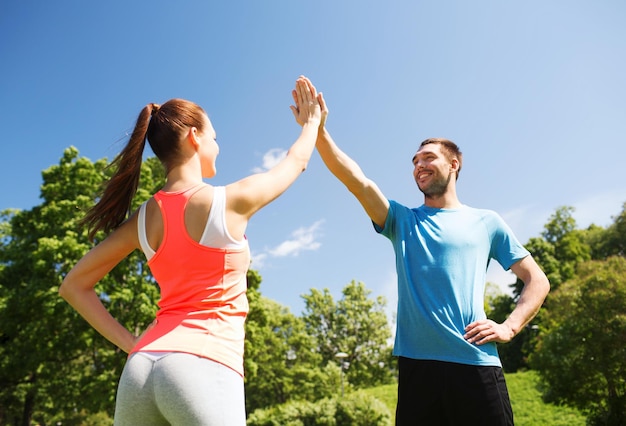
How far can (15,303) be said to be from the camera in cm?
1706

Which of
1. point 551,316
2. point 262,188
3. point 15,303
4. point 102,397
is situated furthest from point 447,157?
point 551,316

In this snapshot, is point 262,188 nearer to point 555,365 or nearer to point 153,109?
point 153,109

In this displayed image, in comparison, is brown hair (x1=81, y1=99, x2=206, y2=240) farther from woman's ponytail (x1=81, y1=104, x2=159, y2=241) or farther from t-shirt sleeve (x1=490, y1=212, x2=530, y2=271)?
t-shirt sleeve (x1=490, y1=212, x2=530, y2=271)

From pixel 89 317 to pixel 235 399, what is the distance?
977mm

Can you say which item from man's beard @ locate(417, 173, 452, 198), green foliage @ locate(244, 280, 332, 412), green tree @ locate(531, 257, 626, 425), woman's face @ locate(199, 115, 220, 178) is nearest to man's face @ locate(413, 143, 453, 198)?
man's beard @ locate(417, 173, 452, 198)

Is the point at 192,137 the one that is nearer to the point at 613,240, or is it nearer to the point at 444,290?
the point at 444,290

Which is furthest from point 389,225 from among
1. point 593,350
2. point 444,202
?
point 593,350

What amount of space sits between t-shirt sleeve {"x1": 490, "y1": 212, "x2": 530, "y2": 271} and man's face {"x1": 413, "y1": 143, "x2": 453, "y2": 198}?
1.52 feet

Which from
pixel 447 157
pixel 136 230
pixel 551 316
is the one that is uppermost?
pixel 551 316

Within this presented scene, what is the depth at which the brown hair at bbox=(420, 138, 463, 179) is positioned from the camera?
3914mm

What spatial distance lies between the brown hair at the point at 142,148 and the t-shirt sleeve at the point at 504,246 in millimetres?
2422

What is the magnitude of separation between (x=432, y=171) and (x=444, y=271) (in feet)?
3.08

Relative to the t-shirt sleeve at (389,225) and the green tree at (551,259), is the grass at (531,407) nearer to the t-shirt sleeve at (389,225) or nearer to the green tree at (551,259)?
the green tree at (551,259)

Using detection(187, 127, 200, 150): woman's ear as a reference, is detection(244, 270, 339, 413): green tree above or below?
above
